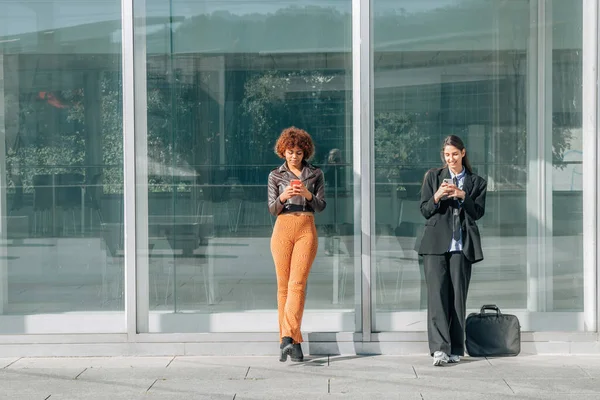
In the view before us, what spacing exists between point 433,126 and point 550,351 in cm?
208

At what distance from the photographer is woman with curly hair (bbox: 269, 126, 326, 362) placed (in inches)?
341

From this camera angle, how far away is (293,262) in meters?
8.76

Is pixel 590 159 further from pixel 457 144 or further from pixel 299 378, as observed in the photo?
pixel 299 378

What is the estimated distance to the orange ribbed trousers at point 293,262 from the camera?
28.5ft

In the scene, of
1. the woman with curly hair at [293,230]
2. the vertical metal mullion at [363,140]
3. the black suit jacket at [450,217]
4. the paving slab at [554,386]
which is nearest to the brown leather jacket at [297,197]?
the woman with curly hair at [293,230]

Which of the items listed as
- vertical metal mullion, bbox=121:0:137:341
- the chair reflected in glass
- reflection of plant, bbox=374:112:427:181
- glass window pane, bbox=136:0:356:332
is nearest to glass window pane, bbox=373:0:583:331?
reflection of plant, bbox=374:112:427:181

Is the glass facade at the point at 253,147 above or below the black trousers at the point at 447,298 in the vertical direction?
above

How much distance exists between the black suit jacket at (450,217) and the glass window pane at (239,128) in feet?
2.69

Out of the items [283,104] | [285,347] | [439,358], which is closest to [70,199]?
[283,104]

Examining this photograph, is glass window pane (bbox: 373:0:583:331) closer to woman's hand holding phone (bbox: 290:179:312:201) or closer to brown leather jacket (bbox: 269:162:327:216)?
brown leather jacket (bbox: 269:162:327:216)

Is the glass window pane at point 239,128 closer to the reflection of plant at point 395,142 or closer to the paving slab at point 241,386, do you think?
the reflection of plant at point 395,142

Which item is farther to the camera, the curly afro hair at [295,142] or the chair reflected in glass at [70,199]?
the chair reflected in glass at [70,199]

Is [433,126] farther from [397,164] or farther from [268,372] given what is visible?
[268,372]

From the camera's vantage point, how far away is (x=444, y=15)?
9.46 metres
